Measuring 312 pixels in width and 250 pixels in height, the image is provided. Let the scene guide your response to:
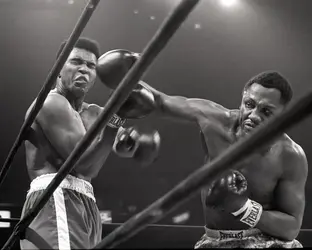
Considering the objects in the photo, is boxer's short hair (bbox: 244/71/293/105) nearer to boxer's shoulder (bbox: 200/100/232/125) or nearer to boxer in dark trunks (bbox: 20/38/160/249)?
boxer's shoulder (bbox: 200/100/232/125)

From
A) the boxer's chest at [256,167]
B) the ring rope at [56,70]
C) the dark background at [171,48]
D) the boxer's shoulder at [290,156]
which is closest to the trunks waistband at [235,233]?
the boxer's chest at [256,167]

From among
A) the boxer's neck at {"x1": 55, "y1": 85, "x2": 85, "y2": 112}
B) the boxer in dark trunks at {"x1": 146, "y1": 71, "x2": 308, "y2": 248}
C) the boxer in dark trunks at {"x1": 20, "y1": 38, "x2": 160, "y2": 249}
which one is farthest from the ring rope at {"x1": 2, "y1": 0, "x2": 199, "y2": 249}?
the boxer's neck at {"x1": 55, "y1": 85, "x2": 85, "y2": 112}

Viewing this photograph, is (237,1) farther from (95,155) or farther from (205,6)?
(95,155)

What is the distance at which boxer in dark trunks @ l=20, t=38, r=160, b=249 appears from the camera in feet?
4.31

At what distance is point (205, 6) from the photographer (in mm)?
3562

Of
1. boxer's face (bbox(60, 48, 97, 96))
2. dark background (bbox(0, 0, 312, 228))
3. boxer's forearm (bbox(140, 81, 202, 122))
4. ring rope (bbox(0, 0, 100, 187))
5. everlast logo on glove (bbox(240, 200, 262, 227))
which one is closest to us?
ring rope (bbox(0, 0, 100, 187))

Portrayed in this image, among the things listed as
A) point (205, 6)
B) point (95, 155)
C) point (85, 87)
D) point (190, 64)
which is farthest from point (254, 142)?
point (190, 64)

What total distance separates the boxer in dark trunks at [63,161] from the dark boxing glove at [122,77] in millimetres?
161

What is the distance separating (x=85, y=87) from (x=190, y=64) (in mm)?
2388

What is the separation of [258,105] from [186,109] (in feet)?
0.77

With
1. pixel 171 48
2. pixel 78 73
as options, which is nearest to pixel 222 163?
pixel 78 73

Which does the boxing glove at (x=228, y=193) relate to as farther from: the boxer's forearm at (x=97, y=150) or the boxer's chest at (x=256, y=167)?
the boxer's forearm at (x=97, y=150)

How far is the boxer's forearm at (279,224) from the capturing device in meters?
1.33

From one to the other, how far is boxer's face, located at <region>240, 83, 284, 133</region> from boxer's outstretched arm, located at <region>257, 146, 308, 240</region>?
0.55 ft
